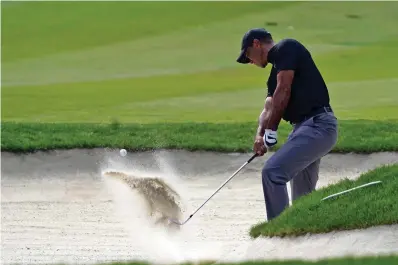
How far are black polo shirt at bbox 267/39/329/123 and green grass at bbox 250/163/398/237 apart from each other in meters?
0.73

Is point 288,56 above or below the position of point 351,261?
above

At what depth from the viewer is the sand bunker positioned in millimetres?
8352

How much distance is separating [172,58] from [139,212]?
963 centimetres

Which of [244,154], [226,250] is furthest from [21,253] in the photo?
[244,154]

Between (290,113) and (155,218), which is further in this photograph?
(155,218)

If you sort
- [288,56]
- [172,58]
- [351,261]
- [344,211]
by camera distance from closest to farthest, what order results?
[351,261], [344,211], [288,56], [172,58]

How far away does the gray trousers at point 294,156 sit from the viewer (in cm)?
878

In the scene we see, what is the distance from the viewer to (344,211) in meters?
8.25

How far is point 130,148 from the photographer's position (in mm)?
13398

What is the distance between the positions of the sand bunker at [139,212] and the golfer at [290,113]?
553 mm

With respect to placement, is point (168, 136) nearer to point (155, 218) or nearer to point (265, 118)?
point (155, 218)

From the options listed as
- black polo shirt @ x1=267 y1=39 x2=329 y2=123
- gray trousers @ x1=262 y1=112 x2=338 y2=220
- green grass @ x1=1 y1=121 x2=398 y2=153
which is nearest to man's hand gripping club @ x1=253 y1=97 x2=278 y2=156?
gray trousers @ x1=262 y1=112 x2=338 y2=220

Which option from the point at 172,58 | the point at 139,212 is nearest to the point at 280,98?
the point at 139,212

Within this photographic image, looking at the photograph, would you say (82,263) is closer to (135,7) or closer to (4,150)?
(4,150)
